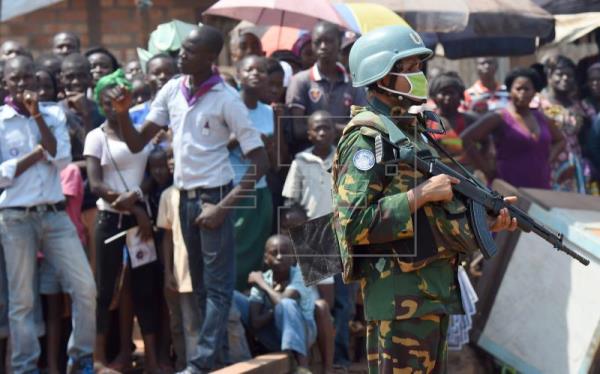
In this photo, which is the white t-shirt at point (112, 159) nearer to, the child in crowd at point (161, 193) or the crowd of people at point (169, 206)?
the crowd of people at point (169, 206)

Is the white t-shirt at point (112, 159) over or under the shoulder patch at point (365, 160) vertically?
under

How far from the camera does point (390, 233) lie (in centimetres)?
485

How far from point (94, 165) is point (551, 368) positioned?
10.5 feet

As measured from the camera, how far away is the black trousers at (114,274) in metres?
7.67

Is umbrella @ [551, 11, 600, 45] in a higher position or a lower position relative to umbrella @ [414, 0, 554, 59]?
lower

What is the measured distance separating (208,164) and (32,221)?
1.10 metres

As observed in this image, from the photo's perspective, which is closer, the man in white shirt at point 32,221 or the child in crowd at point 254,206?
the man in white shirt at point 32,221

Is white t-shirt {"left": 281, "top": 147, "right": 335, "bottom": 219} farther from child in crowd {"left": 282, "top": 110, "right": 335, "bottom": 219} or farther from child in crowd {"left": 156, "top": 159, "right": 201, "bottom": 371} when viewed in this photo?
child in crowd {"left": 156, "top": 159, "right": 201, "bottom": 371}

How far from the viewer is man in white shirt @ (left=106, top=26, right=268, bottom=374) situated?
23.8 ft

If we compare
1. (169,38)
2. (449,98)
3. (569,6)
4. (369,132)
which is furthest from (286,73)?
(369,132)

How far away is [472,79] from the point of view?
16.0m

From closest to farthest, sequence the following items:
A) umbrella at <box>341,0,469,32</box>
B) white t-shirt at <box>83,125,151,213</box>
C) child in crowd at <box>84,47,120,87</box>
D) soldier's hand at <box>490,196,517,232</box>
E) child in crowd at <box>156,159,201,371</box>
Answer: soldier's hand at <box>490,196,517,232</box>
child in crowd at <box>156,159,201,371</box>
white t-shirt at <box>83,125,151,213</box>
child in crowd at <box>84,47,120,87</box>
umbrella at <box>341,0,469,32</box>

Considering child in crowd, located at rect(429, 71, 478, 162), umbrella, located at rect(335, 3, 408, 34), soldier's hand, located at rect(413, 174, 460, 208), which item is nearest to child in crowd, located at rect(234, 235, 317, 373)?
umbrella, located at rect(335, 3, 408, 34)

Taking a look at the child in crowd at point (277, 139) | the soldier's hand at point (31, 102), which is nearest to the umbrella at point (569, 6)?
the child in crowd at point (277, 139)
